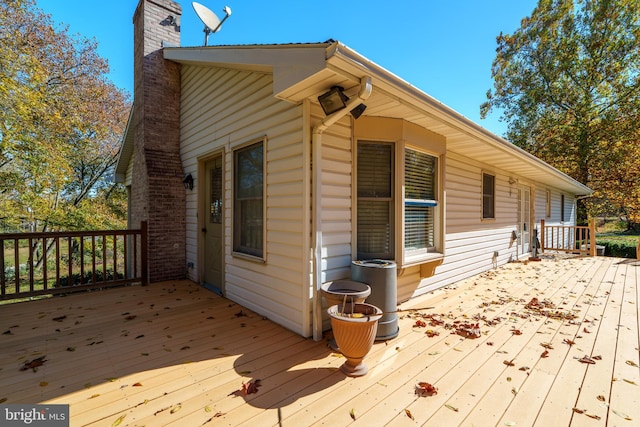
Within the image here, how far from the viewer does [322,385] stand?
7.17 feet

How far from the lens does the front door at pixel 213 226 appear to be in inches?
189

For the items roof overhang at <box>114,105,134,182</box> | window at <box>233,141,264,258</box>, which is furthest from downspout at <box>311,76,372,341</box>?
roof overhang at <box>114,105,134,182</box>

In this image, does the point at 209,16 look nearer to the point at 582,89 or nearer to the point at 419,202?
the point at 419,202

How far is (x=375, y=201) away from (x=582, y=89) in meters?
18.2

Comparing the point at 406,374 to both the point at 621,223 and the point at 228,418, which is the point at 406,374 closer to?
the point at 228,418

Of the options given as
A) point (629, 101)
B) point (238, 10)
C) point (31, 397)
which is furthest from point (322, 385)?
point (629, 101)

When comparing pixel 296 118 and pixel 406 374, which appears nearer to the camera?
pixel 406 374

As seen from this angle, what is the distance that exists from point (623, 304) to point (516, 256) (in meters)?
3.86

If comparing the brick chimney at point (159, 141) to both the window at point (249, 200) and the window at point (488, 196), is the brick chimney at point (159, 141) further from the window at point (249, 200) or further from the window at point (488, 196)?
the window at point (488, 196)

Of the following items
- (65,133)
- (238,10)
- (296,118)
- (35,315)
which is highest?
(238,10)

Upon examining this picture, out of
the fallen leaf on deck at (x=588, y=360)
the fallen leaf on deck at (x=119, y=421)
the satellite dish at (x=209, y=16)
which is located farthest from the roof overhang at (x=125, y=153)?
the fallen leaf on deck at (x=588, y=360)

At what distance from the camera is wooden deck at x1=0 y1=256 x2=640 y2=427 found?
1889 mm

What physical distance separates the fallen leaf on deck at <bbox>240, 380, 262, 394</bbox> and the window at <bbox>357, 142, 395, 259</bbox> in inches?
71.9

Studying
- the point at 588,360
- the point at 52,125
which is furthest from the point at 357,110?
the point at 52,125
